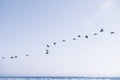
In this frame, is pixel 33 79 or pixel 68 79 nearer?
pixel 33 79

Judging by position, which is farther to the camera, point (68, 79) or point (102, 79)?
point (68, 79)

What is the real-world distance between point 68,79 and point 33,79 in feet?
56.9

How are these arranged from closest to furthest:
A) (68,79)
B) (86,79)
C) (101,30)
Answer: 1. (101,30)
2. (86,79)
3. (68,79)

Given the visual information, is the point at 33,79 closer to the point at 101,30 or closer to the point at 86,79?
the point at 86,79

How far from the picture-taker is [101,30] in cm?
1827

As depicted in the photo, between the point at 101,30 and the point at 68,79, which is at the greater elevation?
the point at 68,79

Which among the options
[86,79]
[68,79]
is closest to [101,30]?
[86,79]

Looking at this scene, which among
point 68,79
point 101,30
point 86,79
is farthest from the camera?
point 68,79

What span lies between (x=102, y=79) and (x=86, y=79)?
6568 millimetres

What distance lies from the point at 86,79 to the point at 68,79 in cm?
1515

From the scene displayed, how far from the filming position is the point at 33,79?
106m

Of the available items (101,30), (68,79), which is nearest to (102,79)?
(68,79)

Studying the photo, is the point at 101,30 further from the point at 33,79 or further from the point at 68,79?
the point at 68,79

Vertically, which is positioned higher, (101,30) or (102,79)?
(102,79)
